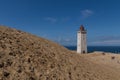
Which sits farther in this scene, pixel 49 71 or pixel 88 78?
pixel 88 78

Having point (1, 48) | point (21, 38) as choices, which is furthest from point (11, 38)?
point (1, 48)

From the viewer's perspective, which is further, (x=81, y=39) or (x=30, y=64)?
(x=81, y=39)

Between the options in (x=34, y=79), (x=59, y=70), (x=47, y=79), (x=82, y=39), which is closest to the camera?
(x=34, y=79)

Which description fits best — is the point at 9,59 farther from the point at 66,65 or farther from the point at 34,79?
the point at 66,65

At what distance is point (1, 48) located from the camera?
32.2 feet

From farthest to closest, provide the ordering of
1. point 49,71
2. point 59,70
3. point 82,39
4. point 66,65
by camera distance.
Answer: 1. point 82,39
2. point 66,65
3. point 59,70
4. point 49,71

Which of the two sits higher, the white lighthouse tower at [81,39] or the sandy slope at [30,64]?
the white lighthouse tower at [81,39]

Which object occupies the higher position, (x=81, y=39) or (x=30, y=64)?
(x=81, y=39)

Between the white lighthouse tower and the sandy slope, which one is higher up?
the white lighthouse tower

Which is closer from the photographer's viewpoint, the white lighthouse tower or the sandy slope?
the sandy slope

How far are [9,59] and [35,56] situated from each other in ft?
6.97

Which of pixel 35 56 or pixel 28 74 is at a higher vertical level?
pixel 35 56

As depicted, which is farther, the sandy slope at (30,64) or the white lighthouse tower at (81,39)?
the white lighthouse tower at (81,39)

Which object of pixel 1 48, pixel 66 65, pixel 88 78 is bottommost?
pixel 88 78
